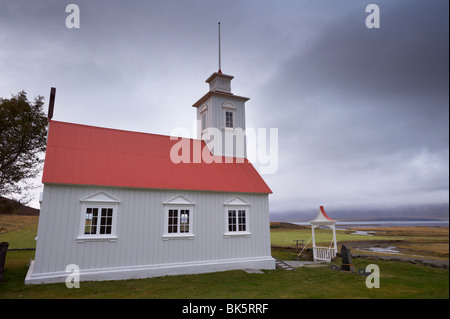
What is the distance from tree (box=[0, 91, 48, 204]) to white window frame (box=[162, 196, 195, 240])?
989 centimetres

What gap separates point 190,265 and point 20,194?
11559 mm

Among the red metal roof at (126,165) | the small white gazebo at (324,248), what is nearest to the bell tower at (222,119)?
the red metal roof at (126,165)

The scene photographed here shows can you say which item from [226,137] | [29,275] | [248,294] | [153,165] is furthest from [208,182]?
[29,275]

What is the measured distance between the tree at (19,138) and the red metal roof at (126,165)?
141 inches

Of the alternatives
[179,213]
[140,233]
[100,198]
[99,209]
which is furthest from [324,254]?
[100,198]

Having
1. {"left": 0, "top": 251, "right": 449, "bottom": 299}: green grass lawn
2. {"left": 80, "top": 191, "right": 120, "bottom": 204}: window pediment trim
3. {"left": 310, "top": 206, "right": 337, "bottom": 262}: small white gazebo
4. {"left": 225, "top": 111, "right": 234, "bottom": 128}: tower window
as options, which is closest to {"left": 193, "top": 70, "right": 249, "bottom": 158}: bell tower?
{"left": 225, "top": 111, "right": 234, "bottom": 128}: tower window

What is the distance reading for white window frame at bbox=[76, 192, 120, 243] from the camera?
12.0 meters

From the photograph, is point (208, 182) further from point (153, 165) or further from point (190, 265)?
point (190, 265)

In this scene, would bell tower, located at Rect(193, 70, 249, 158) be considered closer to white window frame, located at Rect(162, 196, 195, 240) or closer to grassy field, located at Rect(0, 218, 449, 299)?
white window frame, located at Rect(162, 196, 195, 240)

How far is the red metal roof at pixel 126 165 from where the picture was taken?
41.7ft

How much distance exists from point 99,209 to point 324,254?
1496cm

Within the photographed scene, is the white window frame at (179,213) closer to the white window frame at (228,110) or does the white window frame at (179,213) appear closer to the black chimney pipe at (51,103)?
the white window frame at (228,110)

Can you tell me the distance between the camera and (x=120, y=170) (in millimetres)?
13797

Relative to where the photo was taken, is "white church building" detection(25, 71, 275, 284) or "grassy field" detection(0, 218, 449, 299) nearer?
"grassy field" detection(0, 218, 449, 299)
